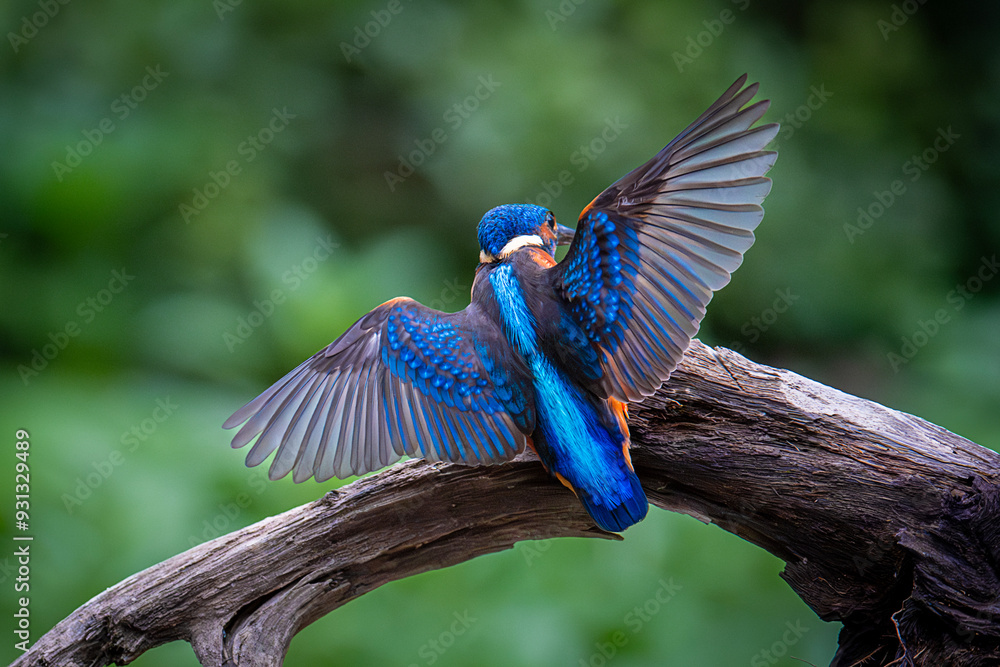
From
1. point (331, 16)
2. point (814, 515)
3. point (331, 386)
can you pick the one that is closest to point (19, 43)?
point (331, 16)

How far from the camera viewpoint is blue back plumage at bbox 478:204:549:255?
1.79 metres

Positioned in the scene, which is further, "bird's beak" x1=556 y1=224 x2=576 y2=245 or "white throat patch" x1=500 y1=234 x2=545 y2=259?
"bird's beak" x1=556 y1=224 x2=576 y2=245

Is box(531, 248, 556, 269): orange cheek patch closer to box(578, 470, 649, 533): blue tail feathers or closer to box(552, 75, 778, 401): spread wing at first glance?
box(552, 75, 778, 401): spread wing

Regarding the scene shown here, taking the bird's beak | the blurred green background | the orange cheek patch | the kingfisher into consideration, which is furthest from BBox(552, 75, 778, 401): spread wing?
the blurred green background

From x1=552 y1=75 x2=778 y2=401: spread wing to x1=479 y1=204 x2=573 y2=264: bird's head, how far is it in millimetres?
A: 236

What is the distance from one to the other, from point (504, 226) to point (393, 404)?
46 centimetres

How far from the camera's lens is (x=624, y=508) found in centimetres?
149

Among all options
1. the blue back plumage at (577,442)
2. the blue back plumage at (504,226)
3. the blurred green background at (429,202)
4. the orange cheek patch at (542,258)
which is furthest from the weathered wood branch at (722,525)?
the blurred green background at (429,202)

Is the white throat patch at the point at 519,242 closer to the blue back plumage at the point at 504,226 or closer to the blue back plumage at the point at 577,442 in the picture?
the blue back plumage at the point at 504,226

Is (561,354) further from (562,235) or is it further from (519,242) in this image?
(562,235)

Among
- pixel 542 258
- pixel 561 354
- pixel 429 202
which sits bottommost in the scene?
pixel 561 354

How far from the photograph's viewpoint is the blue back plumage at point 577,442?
149 centimetres

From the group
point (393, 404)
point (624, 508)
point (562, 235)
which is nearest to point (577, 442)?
point (624, 508)

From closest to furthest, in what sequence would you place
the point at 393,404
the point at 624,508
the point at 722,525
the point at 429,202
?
the point at 624,508
the point at 393,404
the point at 722,525
the point at 429,202
